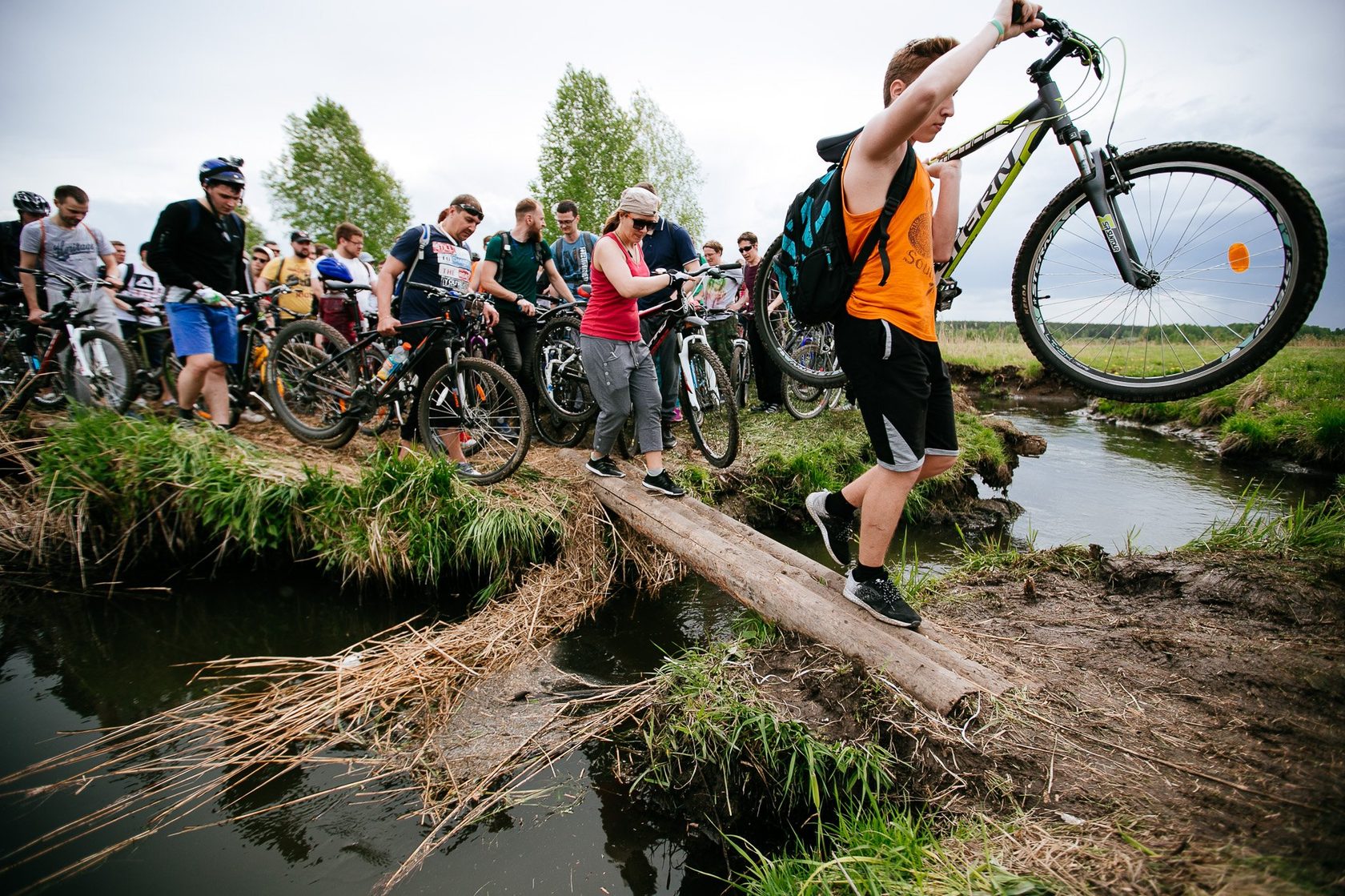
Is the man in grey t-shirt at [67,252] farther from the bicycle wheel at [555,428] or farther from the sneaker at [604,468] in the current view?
the sneaker at [604,468]

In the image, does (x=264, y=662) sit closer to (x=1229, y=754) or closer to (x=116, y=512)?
(x=116, y=512)

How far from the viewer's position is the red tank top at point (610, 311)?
3.58 meters

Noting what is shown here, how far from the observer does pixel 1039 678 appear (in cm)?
207

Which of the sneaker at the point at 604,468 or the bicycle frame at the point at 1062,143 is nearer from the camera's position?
the bicycle frame at the point at 1062,143

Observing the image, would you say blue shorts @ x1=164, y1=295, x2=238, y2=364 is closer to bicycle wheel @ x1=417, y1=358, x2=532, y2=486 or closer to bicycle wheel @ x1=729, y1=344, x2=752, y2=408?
bicycle wheel @ x1=417, y1=358, x2=532, y2=486

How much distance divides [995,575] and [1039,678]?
4.40ft

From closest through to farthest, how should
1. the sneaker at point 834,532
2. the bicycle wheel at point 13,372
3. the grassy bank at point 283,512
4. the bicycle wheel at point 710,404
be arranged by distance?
the sneaker at point 834,532 < the grassy bank at point 283,512 < the bicycle wheel at point 710,404 < the bicycle wheel at point 13,372

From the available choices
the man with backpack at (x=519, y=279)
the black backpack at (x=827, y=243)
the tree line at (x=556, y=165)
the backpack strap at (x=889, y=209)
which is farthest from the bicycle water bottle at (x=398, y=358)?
the tree line at (x=556, y=165)

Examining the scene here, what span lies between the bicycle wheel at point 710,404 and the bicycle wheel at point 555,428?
1.01 metres

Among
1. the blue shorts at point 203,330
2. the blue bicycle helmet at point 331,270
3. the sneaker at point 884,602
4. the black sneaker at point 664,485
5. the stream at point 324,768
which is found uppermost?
the blue bicycle helmet at point 331,270

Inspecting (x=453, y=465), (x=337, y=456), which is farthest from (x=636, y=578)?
(x=337, y=456)

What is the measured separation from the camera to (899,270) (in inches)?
78.4

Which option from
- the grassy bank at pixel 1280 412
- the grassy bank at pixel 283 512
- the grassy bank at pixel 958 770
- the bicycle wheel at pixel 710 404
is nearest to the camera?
the grassy bank at pixel 958 770

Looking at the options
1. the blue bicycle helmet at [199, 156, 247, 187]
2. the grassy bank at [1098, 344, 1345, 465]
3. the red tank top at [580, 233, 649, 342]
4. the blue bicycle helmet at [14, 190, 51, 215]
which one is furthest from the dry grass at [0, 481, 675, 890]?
the grassy bank at [1098, 344, 1345, 465]
